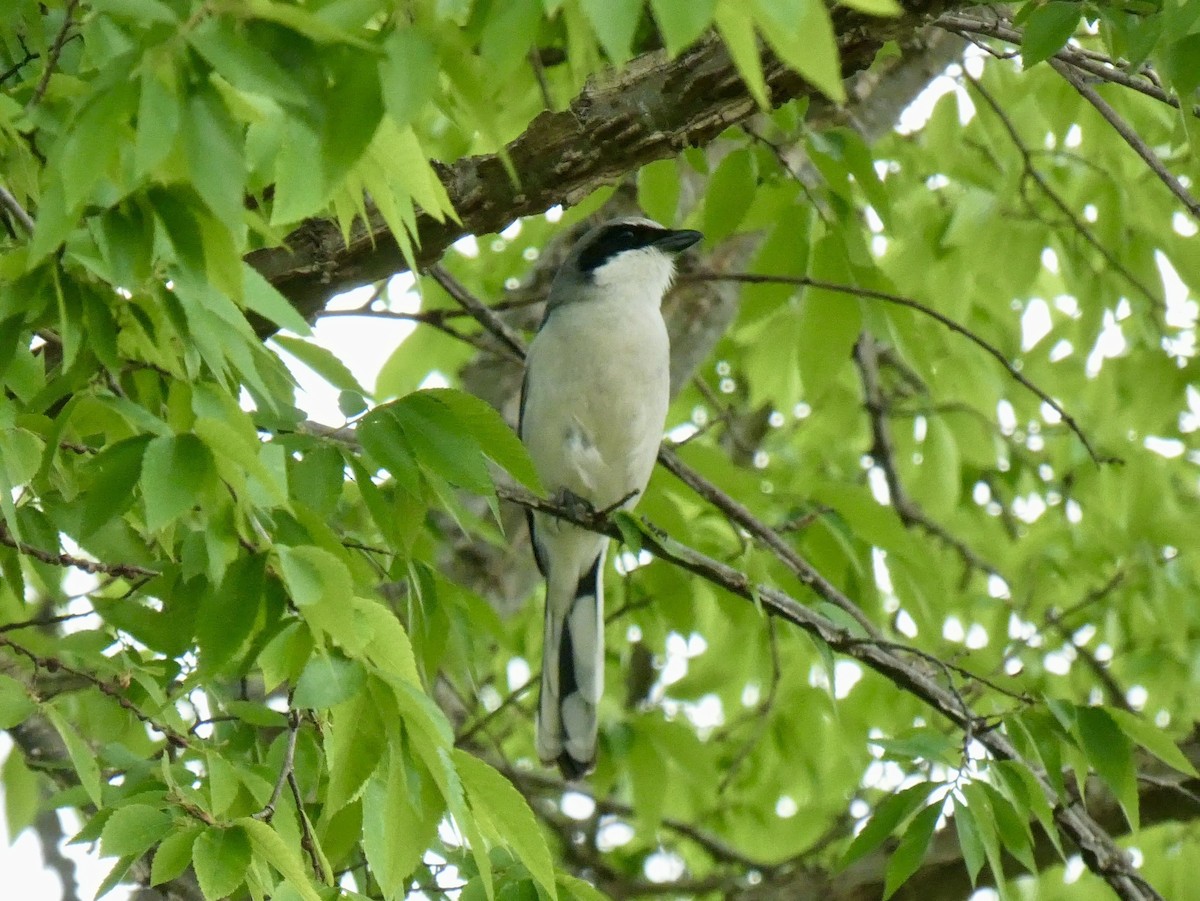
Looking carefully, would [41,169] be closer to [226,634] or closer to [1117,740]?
[226,634]

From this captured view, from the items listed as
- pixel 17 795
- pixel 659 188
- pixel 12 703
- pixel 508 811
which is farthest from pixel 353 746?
pixel 17 795

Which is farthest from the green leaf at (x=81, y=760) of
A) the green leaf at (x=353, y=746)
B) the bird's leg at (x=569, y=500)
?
the bird's leg at (x=569, y=500)

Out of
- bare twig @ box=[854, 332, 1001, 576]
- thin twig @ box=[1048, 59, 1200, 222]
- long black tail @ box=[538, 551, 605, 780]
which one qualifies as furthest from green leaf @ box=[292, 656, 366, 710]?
bare twig @ box=[854, 332, 1001, 576]

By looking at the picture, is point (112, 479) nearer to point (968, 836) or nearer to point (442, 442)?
point (442, 442)

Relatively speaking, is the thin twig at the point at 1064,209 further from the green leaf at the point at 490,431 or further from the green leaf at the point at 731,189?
the green leaf at the point at 490,431

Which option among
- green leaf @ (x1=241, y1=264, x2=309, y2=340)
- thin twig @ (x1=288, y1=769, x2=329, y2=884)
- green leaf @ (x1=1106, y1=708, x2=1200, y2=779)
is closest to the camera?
green leaf @ (x1=241, y1=264, x2=309, y2=340)

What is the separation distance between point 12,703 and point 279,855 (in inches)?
29.8

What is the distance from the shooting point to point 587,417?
4.45 metres

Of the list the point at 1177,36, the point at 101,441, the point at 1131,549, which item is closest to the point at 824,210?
the point at 1177,36

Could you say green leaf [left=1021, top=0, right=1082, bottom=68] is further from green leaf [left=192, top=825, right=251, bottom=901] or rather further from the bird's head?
the bird's head

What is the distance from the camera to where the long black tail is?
4.22 m

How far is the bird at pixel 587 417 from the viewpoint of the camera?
438 cm

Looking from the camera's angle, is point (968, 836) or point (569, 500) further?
point (569, 500)

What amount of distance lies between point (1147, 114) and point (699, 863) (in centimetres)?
444
